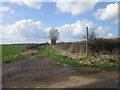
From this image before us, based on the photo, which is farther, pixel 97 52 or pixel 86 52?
pixel 97 52

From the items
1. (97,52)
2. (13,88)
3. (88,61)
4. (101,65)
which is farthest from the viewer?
(97,52)

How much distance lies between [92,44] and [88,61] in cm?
709

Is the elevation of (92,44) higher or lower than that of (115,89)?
higher

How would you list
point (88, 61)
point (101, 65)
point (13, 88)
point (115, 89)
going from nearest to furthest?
1. point (115, 89)
2. point (13, 88)
3. point (101, 65)
4. point (88, 61)

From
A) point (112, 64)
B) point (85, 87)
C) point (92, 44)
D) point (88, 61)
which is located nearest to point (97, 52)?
point (92, 44)

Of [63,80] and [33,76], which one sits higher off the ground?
[63,80]

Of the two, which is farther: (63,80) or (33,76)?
(33,76)

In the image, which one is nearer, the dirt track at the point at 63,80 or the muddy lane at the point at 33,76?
the dirt track at the point at 63,80

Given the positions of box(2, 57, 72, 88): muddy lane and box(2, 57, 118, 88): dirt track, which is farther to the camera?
box(2, 57, 72, 88): muddy lane

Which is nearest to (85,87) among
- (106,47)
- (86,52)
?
(86,52)

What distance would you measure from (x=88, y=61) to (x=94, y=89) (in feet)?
30.1

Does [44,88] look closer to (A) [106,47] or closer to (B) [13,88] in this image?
(B) [13,88]

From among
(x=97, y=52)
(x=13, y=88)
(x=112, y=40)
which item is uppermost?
(x=112, y=40)

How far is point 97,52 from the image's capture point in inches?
910
